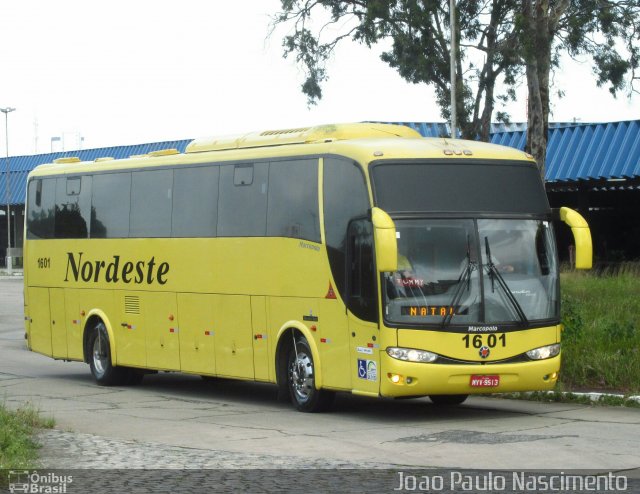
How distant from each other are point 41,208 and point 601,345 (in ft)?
32.7

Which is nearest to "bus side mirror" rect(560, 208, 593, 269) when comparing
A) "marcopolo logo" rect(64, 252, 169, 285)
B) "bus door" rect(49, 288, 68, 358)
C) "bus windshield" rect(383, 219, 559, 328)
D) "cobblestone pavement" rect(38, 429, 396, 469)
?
"bus windshield" rect(383, 219, 559, 328)

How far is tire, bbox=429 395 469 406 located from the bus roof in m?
3.20

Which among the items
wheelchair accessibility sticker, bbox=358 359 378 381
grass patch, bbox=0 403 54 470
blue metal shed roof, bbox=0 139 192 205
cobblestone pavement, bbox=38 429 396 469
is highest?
blue metal shed roof, bbox=0 139 192 205

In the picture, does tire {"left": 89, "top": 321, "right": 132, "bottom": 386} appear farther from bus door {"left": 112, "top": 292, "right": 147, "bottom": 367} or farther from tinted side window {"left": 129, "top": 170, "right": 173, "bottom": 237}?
tinted side window {"left": 129, "top": 170, "right": 173, "bottom": 237}

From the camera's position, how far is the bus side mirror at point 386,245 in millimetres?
13781

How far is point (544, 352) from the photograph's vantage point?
49.3 ft

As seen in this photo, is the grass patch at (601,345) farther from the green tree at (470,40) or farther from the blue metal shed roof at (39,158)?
the blue metal shed roof at (39,158)

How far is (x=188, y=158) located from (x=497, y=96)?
21.3 metres

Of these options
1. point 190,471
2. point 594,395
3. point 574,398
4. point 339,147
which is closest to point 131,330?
point 339,147

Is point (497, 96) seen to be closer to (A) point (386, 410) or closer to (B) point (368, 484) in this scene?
(A) point (386, 410)

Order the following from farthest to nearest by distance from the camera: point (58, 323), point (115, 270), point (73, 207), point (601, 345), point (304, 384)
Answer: point (58, 323) → point (73, 207) → point (115, 270) → point (601, 345) → point (304, 384)

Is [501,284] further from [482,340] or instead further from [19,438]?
[19,438]

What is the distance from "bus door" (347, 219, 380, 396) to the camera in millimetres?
14641

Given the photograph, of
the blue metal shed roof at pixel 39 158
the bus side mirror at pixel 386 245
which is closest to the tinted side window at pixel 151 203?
the bus side mirror at pixel 386 245
